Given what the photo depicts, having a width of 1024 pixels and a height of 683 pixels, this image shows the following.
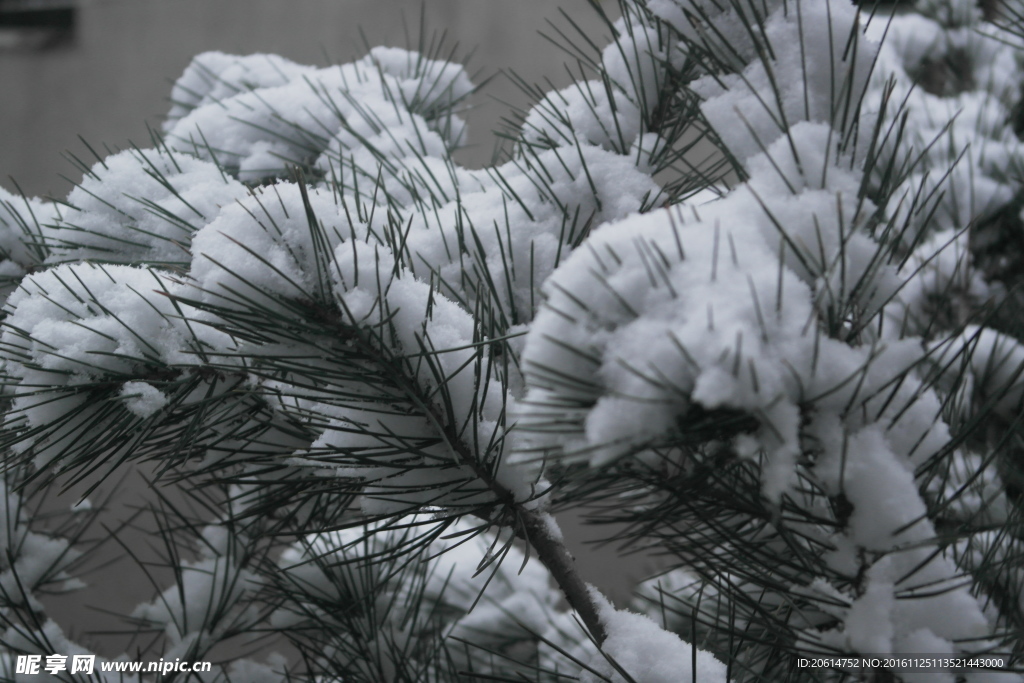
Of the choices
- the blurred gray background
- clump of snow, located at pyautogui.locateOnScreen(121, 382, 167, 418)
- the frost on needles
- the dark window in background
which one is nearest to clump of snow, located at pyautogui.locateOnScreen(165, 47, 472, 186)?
the frost on needles

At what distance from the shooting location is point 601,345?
174 millimetres

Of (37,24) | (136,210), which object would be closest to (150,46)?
(37,24)

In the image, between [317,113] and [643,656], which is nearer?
[643,656]

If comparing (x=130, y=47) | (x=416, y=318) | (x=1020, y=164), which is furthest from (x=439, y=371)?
(x=130, y=47)

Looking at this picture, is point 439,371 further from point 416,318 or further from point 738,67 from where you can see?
point 738,67

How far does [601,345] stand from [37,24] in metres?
1.95

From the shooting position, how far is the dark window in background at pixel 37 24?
1.63m

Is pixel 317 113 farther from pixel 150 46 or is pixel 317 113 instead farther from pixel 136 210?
pixel 150 46

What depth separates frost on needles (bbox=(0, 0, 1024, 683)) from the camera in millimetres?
176

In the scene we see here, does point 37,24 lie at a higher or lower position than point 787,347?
higher

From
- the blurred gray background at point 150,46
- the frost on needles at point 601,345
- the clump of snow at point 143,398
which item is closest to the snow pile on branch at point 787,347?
the frost on needles at point 601,345

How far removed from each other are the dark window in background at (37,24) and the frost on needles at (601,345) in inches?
61.9

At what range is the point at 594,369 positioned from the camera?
0.18 meters

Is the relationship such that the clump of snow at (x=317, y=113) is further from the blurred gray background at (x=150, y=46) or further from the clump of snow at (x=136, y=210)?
the blurred gray background at (x=150, y=46)
